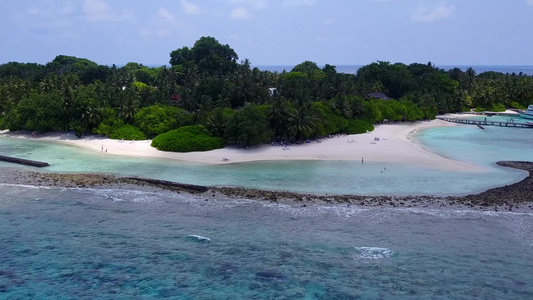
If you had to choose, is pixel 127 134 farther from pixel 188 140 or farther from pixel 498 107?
pixel 498 107

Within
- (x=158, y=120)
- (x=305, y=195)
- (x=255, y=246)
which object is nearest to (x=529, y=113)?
(x=305, y=195)

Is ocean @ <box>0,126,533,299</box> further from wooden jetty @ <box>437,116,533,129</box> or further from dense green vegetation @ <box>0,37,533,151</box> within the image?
wooden jetty @ <box>437,116,533,129</box>

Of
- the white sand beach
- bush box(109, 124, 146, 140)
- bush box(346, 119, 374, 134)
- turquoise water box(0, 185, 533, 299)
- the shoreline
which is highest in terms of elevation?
bush box(346, 119, 374, 134)

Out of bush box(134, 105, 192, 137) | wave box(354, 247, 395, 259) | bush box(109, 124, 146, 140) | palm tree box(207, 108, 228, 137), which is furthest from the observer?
bush box(134, 105, 192, 137)

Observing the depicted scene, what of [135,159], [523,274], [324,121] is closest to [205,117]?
[135,159]

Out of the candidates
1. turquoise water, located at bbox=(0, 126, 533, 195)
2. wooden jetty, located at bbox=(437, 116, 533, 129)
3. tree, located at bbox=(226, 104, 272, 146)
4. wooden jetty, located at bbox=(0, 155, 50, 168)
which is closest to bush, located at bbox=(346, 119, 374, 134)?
turquoise water, located at bbox=(0, 126, 533, 195)

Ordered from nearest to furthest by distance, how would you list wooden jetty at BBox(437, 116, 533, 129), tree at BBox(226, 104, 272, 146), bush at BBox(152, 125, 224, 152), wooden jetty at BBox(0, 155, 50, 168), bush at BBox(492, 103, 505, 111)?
wooden jetty at BBox(0, 155, 50, 168) → tree at BBox(226, 104, 272, 146) → bush at BBox(152, 125, 224, 152) → wooden jetty at BBox(437, 116, 533, 129) → bush at BBox(492, 103, 505, 111)
